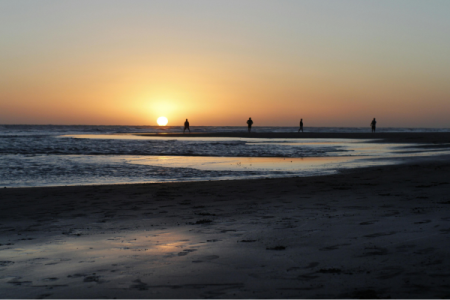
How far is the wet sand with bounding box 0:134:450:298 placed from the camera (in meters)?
4.30

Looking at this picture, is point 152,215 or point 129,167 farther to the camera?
point 129,167

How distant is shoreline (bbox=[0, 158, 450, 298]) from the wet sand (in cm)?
2

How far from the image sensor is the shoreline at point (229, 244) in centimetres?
430

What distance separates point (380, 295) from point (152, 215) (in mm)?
5250

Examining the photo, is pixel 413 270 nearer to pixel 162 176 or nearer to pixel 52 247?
pixel 52 247

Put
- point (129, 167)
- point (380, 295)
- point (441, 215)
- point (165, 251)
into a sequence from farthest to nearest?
point (129, 167)
point (441, 215)
point (165, 251)
point (380, 295)

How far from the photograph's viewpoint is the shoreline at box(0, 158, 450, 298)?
4301 mm

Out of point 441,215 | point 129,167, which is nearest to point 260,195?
point 441,215

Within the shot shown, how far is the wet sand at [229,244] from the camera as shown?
14.1ft

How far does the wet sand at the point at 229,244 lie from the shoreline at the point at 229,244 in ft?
0.06

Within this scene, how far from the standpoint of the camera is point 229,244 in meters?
5.92

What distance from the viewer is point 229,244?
5.92 meters

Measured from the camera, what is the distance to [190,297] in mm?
4074

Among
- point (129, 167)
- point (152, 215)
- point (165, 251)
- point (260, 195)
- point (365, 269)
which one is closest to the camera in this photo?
point (365, 269)
